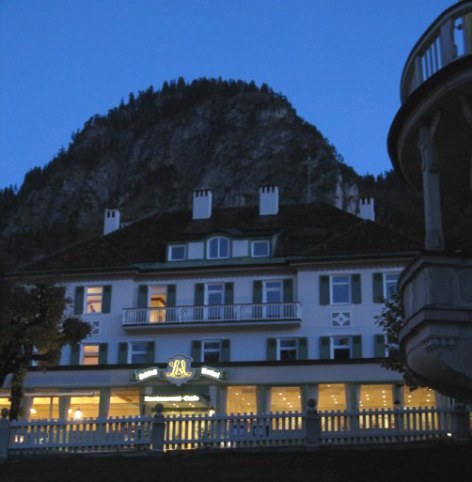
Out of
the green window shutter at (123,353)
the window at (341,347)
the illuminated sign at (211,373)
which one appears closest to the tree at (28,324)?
the illuminated sign at (211,373)

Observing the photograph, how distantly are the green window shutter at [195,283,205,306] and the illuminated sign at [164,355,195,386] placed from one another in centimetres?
447

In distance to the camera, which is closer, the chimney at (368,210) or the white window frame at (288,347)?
the white window frame at (288,347)

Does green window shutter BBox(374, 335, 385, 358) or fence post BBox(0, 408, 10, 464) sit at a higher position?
green window shutter BBox(374, 335, 385, 358)

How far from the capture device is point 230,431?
24141mm

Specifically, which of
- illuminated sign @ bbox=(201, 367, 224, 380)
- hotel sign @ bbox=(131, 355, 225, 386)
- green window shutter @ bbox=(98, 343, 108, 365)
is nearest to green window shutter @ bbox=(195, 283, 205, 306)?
hotel sign @ bbox=(131, 355, 225, 386)

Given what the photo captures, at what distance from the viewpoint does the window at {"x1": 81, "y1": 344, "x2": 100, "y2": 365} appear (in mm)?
52719

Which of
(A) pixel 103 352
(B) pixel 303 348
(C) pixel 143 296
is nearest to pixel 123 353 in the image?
(A) pixel 103 352

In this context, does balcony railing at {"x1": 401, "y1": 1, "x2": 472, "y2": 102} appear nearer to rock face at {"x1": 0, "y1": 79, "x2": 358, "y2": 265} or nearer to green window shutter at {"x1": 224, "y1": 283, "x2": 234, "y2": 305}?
green window shutter at {"x1": 224, "y1": 283, "x2": 234, "y2": 305}

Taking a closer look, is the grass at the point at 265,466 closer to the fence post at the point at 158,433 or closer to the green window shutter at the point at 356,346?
the fence post at the point at 158,433

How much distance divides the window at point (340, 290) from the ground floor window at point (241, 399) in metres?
6.91

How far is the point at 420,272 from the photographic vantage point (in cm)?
1301

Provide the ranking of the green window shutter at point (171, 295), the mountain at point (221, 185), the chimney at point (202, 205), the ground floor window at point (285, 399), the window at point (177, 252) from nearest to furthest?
the ground floor window at point (285, 399), the green window shutter at point (171, 295), the window at point (177, 252), the chimney at point (202, 205), the mountain at point (221, 185)

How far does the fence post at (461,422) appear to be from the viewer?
22672 millimetres

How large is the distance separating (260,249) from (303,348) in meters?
7.35
